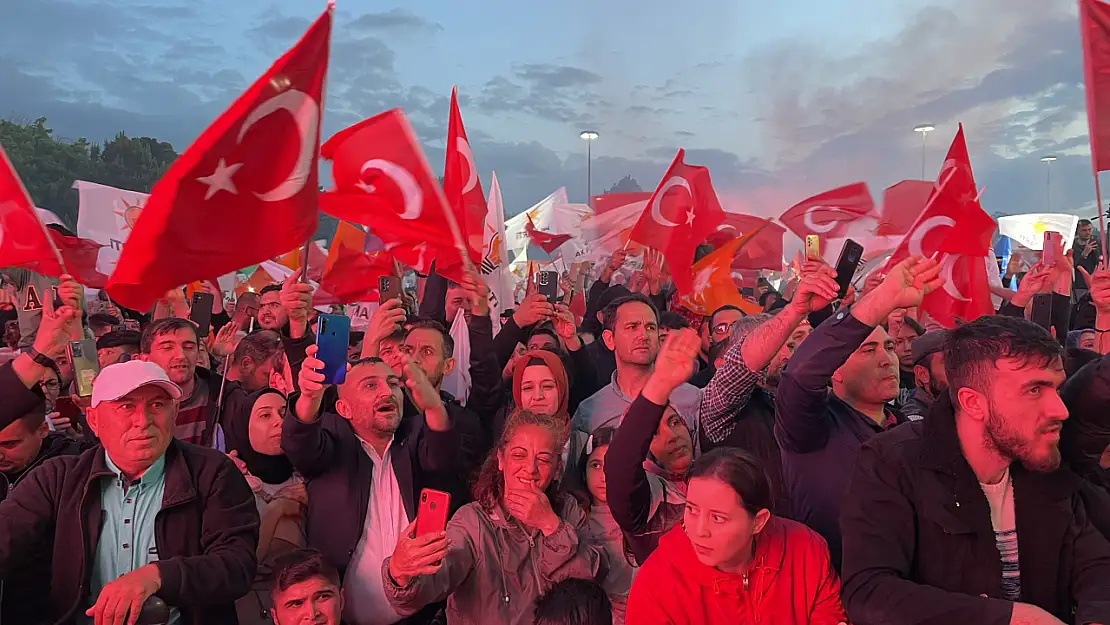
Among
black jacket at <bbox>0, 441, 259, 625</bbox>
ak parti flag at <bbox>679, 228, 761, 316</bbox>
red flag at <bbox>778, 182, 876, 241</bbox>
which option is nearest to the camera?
black jacket at <bbox>0, 441, 259, 625</bbox>

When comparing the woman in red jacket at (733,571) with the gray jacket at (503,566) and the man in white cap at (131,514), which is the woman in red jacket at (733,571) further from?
the man in white cap at (131,514)

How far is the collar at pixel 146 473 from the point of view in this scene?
9.80 feet

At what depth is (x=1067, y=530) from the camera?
7.52ft

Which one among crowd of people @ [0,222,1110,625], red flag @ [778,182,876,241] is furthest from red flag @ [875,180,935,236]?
crowd of people @ [0,222,1110,625]

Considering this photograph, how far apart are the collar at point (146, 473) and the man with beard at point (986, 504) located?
2.46 meters

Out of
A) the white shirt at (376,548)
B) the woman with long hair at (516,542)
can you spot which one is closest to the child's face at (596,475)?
the woman with long hair at (516,542)

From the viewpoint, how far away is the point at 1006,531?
2.30 metres

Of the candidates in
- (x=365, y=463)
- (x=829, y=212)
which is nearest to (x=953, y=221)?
(x=829, y=212)

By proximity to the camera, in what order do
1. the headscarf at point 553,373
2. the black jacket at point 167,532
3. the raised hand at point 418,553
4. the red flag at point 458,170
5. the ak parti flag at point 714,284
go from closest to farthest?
the raised hand at point 418,553, the black jacket at point 167,532, the headscarf at point 553,373, the red flag at point 458,170, the ak parti flag at point 714,284

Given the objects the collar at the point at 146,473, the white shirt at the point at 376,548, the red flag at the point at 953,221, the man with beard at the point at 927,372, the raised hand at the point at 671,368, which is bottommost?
the white shirt at the point at 376,548

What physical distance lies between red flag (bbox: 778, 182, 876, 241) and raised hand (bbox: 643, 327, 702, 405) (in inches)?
287

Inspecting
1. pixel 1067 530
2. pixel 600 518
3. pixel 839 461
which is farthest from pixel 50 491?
pixel 1067 530

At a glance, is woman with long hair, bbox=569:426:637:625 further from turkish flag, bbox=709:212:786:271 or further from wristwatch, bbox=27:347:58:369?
turkish flag, bbox=709:212:786:271

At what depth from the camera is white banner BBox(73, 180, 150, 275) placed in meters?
8.89
